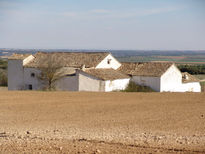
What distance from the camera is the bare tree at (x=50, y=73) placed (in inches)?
1428

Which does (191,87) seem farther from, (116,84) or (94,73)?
(94,73)

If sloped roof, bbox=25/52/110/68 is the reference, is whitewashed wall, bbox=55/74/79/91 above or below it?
below

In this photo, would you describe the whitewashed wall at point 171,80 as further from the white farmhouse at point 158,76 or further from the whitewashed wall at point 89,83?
the whitewashed wall at point 89,83

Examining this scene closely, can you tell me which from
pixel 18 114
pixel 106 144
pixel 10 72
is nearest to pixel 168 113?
pixel 18 114

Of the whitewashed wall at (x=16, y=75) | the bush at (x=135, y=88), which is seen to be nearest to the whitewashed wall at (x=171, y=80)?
the bush at (x=135, y=88)

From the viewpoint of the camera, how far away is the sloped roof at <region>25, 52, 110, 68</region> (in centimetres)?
3747

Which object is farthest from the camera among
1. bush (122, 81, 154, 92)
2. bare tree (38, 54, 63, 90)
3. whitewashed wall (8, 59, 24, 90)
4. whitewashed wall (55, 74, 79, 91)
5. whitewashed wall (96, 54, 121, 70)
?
whitewashed wall (8, 59, 24, 90)

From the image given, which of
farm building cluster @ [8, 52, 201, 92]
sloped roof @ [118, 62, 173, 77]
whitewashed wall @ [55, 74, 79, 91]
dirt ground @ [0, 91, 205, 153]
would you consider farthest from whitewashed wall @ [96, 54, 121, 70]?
dirt ground @ [0, 91, 205, 153]

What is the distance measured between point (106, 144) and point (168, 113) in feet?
24.2

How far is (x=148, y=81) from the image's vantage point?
117 feet

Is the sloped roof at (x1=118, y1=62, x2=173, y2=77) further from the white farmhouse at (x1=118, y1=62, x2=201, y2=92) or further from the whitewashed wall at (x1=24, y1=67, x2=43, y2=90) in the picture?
the whitewashed wall at (x1=24, y1=67, x2=43, y2=90)

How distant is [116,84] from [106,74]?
4.51ft

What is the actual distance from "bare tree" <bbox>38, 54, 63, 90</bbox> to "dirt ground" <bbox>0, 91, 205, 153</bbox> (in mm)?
15623

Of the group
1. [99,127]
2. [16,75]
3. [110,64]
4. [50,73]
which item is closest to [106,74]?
[110,64]
